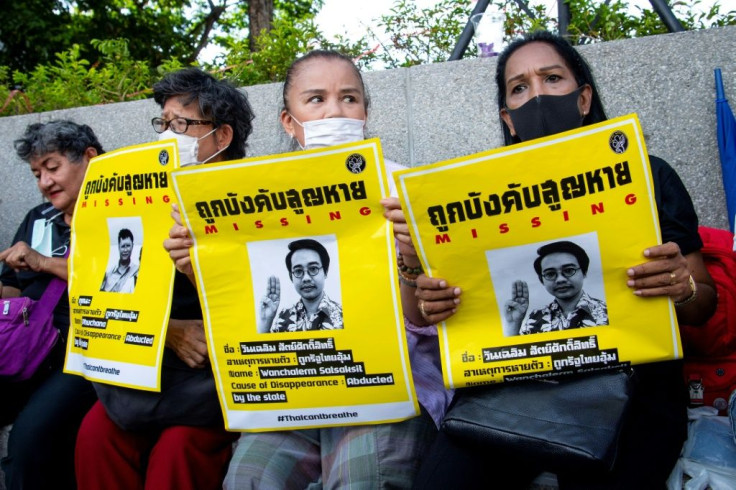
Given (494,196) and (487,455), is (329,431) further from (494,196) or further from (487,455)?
(494,196)

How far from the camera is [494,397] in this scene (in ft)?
6.07

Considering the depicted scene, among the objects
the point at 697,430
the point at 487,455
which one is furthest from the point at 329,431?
the point at 697,430

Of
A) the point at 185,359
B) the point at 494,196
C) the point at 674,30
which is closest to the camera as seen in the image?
the point at 494,196

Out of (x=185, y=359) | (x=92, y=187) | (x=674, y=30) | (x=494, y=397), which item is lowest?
(x=494, y=397)

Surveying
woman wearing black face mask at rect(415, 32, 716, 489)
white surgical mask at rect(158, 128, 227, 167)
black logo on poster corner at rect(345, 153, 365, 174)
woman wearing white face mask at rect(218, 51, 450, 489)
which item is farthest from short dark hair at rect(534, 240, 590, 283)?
white surgical mask at rect(158, 128, 227, 167)

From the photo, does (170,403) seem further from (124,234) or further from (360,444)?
(360,444)

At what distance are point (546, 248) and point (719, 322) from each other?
0.79 m

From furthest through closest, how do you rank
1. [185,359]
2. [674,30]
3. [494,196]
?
1. [674,30]
2. [185,359]
3. [494,196]

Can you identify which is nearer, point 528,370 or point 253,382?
point 528,370

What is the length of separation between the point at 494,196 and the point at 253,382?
0.98 meters

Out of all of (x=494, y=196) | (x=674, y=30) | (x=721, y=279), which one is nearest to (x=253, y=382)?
(x=494, y=196)

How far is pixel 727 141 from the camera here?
309 cm

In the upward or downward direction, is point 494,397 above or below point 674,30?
below

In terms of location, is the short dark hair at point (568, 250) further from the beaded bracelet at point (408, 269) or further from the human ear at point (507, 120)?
the human ear at point (507, 120)
